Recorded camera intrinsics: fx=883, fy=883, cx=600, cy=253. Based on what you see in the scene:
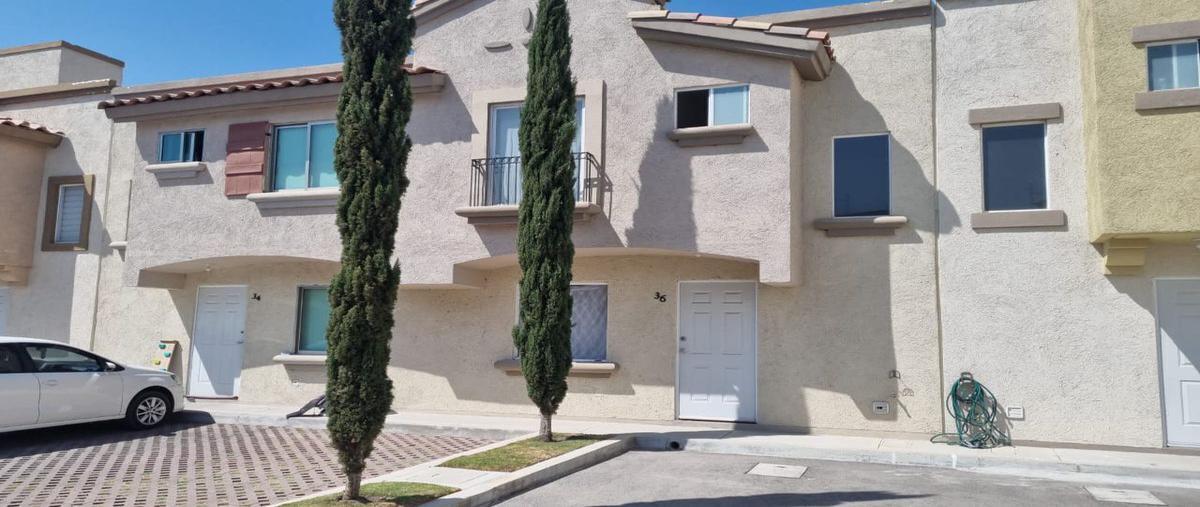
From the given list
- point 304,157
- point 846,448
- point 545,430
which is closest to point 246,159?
point 304,157

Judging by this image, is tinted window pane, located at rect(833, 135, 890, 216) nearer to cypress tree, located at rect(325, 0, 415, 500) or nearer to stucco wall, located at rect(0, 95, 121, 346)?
cypress tree, located at rect(325, 0, 415, 500)

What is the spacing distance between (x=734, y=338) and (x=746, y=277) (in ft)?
2.93

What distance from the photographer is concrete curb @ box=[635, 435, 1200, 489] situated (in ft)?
30.1

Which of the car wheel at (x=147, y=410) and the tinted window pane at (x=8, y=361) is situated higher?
the tinted window pane at (x=8, y=361)

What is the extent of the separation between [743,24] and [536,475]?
6656mm

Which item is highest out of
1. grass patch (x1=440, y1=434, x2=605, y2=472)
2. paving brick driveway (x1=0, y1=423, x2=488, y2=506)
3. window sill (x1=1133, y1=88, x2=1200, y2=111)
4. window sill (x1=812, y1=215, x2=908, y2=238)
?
window sill (x1=1133, y1=88, x2=1200, y2=111)

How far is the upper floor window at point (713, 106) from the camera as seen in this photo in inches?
474

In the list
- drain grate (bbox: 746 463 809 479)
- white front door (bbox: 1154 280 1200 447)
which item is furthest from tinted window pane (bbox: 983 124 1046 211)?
drain grate (bbox: 746 463 809 479)

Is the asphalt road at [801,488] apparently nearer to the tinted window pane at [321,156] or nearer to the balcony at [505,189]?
the balcony at [505,189]

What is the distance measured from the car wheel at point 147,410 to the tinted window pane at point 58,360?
2.26 feet

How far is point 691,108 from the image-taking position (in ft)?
40.4

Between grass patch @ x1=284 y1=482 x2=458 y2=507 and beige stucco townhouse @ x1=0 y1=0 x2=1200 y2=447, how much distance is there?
17.1 ft

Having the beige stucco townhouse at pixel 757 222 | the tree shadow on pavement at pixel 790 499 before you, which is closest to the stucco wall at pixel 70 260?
the beige stucco townhouse at pixel 757 222

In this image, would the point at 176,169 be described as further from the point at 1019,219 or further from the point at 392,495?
the point at 1019,219
